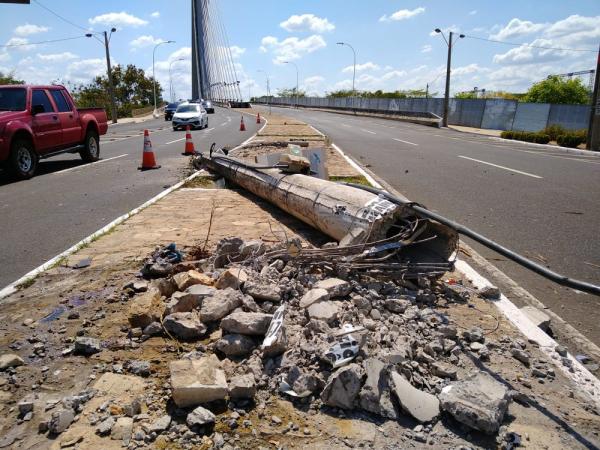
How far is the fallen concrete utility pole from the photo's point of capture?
405 cm

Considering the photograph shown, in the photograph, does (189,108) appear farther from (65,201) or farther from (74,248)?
(74,248)

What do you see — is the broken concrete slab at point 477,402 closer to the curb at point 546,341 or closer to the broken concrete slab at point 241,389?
the curb at point 546,341

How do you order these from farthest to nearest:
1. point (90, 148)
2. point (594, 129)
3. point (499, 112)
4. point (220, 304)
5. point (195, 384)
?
point (499, 112), point (594, 129), point (90, 148), point (220, 304), point (195, 384)

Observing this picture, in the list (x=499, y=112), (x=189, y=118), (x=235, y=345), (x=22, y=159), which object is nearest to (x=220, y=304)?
(x=235, y=345)

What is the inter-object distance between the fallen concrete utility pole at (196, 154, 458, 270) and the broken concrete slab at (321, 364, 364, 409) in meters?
1.68

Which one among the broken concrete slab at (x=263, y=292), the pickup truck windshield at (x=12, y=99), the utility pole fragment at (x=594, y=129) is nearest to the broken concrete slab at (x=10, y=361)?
the broken concrete slab at (x=263, y=292)

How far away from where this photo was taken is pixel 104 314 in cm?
352

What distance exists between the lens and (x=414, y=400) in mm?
2484

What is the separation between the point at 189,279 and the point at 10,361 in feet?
4.38

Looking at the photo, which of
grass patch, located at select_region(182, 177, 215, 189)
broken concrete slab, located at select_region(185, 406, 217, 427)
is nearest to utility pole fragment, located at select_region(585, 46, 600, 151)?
grass patch, located at select_region(182, 177, 215, 189)

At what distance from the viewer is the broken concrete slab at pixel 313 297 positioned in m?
3.37

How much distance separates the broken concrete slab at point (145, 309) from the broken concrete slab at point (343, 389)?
1448mm

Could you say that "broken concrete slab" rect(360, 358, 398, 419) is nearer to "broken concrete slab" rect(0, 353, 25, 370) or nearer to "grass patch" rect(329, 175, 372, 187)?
"broken concrete slab" rect(0, 353, 25, 370)

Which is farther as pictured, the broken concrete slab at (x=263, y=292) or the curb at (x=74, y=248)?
the curb at (x=74, y=248)
